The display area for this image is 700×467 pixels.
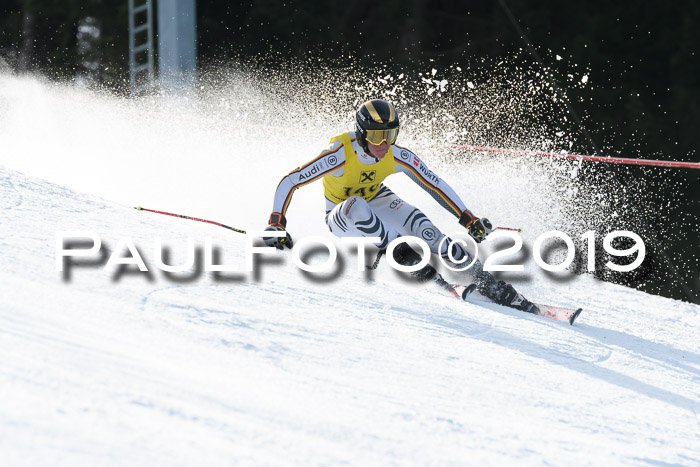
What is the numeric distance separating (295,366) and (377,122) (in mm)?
1802

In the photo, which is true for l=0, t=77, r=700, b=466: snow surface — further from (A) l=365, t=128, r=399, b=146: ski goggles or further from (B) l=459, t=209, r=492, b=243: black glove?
(A) l=365, t=128, r=399, b=146: ski goggles

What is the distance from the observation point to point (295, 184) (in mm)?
4156

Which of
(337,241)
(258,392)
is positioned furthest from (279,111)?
(258,392)

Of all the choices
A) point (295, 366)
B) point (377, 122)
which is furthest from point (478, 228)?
point (295, 366)

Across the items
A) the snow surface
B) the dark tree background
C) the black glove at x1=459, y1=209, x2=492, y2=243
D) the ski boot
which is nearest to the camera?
the snow surface

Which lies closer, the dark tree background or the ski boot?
the ski boot

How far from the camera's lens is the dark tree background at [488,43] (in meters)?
15.5

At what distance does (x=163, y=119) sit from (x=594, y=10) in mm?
11305

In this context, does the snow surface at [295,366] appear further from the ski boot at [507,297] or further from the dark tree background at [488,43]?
the dark tree background at [488,43]

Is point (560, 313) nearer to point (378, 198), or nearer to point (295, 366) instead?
point (378, 198)

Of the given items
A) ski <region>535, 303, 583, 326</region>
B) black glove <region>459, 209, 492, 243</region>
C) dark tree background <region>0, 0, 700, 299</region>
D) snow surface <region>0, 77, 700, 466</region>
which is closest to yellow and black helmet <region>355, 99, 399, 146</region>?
black glove <region>459, 209, 492, 243</region>

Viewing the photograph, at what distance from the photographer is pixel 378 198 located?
4.46m

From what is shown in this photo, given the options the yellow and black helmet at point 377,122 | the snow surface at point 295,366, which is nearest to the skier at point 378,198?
the yellow and black helmet at point 377,122

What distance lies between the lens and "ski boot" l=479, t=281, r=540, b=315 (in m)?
3.99
